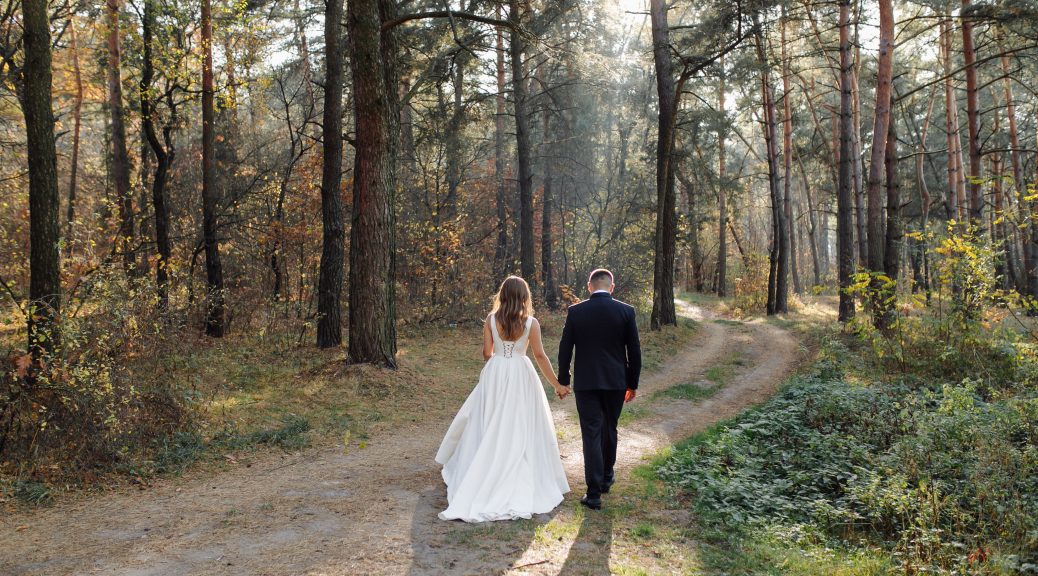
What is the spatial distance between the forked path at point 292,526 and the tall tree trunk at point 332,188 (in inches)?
210

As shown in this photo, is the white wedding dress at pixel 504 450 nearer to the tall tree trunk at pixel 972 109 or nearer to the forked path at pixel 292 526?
the forked path at pixel 292 526

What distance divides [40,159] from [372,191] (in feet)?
14.8

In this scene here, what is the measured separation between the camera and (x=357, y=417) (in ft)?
29.4

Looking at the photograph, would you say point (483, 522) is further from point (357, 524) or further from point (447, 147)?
point (447, 147)

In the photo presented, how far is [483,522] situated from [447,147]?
13.7 meters

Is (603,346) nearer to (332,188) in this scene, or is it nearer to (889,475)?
(889,475)

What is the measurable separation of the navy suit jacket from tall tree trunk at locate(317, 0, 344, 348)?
27.4 feet

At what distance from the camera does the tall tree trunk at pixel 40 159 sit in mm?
6969

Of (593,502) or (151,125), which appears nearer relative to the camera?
(593,502)

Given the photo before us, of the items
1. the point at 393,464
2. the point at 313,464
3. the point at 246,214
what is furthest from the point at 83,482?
the point at 246,214

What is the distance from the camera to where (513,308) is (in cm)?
571

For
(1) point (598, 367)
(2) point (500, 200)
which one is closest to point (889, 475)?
(1) point (598, 367)

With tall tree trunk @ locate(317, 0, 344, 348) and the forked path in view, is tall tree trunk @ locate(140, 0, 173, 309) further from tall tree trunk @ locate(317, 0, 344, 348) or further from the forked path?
the forked path

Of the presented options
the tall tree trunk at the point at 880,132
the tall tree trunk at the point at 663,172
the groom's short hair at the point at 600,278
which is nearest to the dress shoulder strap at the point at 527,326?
the groom's short hair at the point at 600,278
